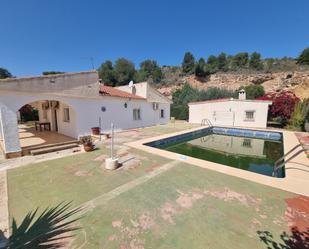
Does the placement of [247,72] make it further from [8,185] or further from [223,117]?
[8,185]

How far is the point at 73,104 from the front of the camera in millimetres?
9914

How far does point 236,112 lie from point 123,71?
94.2 feet

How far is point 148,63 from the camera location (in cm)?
4975

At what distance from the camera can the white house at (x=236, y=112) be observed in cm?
1783

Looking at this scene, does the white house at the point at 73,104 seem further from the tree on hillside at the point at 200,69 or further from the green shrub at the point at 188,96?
the tree on hillside at the point at 200,69

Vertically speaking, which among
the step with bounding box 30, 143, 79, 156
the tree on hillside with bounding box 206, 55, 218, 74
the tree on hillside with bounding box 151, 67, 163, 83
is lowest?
the step with bounding box 30, 143, 79, 156

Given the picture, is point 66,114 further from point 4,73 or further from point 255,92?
point 4,73

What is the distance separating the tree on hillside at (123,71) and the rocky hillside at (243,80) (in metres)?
11.7

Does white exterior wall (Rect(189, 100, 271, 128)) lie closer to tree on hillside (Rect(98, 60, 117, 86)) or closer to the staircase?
the staircase

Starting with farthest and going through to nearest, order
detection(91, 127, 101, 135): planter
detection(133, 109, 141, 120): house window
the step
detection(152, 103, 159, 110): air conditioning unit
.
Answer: detection(152, 103, 159, 110): air conditioning unit < detection(133, 109, 141, 120): house window < detection(91, 127, 101, 135): planter < the step

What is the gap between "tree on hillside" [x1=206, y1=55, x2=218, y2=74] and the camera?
44.9 metres

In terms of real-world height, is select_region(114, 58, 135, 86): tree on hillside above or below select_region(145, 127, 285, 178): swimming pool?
above

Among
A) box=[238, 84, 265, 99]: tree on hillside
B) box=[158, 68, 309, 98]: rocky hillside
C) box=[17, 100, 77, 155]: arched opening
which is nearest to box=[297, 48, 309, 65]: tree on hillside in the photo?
box=[158, 68, 309, 98]: rocky hillside

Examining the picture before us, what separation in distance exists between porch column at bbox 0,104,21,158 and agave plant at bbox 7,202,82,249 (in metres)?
5.54
